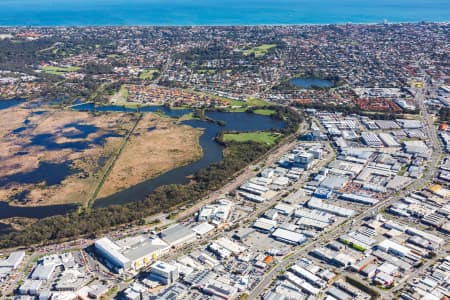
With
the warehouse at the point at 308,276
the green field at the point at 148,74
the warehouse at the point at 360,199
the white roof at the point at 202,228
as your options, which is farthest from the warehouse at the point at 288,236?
the green field at the point at 148,74

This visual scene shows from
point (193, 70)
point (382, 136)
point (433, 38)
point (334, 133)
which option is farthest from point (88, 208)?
point (433, 38)

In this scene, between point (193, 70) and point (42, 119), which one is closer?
point (42, 119)

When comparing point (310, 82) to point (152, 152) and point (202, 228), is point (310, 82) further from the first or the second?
point (202, 228)

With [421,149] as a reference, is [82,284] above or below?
below

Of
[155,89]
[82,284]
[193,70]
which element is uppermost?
[193,70]

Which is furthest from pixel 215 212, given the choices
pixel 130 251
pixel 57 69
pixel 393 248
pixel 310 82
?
pixel 57 69

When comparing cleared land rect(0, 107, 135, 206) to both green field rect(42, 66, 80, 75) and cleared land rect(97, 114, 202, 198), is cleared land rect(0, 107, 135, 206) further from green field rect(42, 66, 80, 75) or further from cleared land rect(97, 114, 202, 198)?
green field rect(42, 66, 80, 75)

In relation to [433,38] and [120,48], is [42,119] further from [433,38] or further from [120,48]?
[433,38]

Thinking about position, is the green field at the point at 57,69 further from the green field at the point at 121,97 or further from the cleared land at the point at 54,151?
the cleared land at the point at 54,151
